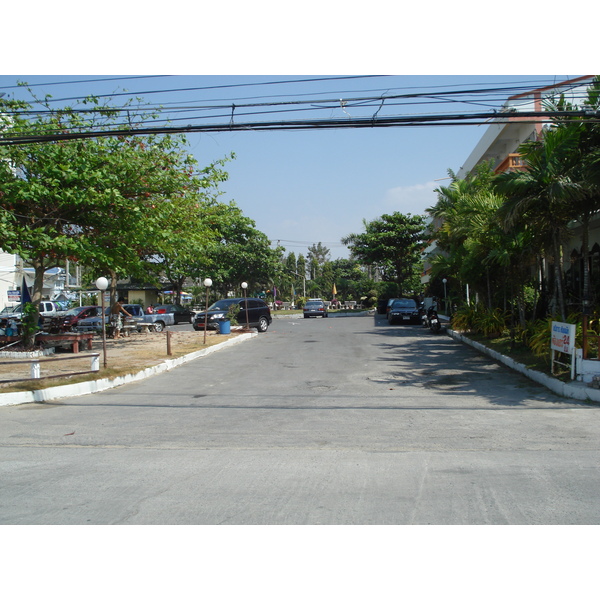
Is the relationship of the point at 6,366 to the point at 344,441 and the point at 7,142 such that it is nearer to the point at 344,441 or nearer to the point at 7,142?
the point at 7,142

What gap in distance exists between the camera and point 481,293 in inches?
882

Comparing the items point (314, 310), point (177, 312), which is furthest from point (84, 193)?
point (314, 310)

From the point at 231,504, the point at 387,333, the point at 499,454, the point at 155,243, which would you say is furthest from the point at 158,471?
the point at 387,333

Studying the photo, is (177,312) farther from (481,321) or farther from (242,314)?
(481,321)

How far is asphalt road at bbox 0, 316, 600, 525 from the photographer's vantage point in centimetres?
505

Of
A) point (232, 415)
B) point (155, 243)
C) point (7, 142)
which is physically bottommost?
point (232, 415)

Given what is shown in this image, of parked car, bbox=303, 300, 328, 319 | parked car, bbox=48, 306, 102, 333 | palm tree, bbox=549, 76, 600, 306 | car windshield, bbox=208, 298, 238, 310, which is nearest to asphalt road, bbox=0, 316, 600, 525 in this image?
palm tree, bbox=549, 76, 600, 306

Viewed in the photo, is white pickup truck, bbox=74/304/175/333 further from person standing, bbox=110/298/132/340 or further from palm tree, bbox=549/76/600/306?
palm tree, bbox=549/76/600/306

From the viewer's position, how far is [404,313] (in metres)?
33.0

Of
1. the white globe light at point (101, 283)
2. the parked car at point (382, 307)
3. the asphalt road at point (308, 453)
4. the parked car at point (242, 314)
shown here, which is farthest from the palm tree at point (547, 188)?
the parked car at point (382, 307)

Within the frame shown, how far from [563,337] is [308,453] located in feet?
22.6

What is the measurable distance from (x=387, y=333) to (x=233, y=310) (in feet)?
25.0

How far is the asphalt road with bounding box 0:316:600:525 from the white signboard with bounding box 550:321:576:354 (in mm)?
1009

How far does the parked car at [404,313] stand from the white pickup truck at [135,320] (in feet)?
44.8
